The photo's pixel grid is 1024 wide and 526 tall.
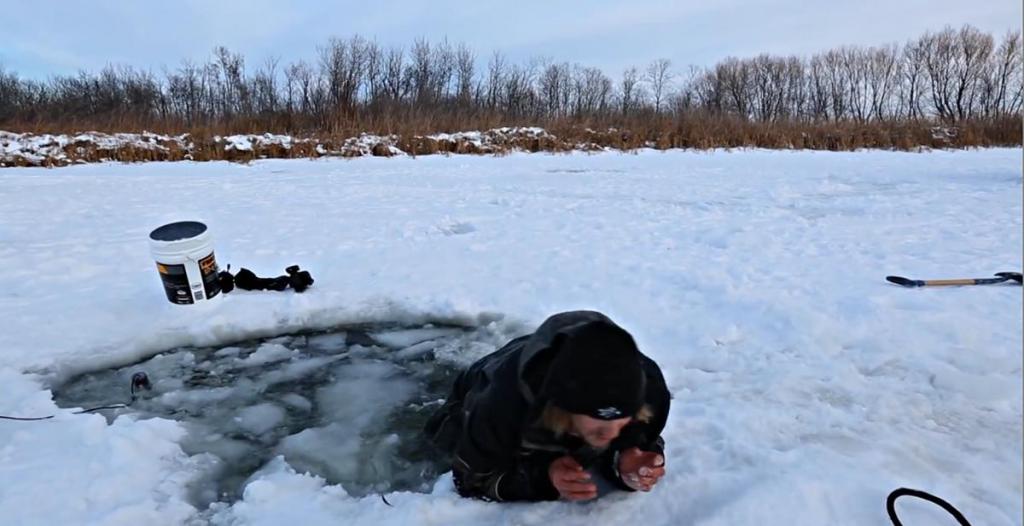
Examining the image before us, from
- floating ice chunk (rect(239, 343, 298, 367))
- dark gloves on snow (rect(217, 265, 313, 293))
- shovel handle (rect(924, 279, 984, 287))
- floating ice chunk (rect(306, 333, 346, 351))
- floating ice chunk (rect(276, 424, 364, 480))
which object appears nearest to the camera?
floating ice chunk (rect(276, 424, 364, 480))

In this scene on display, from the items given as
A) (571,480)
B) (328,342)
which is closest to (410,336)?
(328,342)

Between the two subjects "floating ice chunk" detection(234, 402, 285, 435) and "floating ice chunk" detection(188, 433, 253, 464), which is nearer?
"floating ice chunk" detection(188, 433, 253, 464)

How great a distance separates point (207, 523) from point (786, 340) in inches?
99.7

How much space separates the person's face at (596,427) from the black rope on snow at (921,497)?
2.51 feet

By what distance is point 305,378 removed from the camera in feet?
9.39

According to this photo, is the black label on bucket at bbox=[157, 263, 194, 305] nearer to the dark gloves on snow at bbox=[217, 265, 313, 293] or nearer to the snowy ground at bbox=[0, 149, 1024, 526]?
the snowy ground at bbox=[0, 149, 1024, 526]

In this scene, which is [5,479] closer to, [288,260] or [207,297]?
[207,297]

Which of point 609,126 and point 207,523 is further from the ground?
point 609,126

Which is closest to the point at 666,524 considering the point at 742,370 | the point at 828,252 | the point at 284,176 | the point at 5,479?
the point at 742,370

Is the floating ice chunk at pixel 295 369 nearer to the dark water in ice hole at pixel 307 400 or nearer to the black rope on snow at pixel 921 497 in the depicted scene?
the dark water in ice hole at pixel 307 400

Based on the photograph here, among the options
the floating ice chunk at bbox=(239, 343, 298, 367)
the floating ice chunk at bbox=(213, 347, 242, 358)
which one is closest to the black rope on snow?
the floating ice chunk at bbox=(239, 343, 298, 367)

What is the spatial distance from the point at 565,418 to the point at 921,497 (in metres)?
1.06

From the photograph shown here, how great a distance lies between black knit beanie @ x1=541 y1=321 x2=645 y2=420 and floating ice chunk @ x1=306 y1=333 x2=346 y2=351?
1977 mm

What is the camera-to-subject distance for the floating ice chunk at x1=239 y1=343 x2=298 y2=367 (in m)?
3.03
